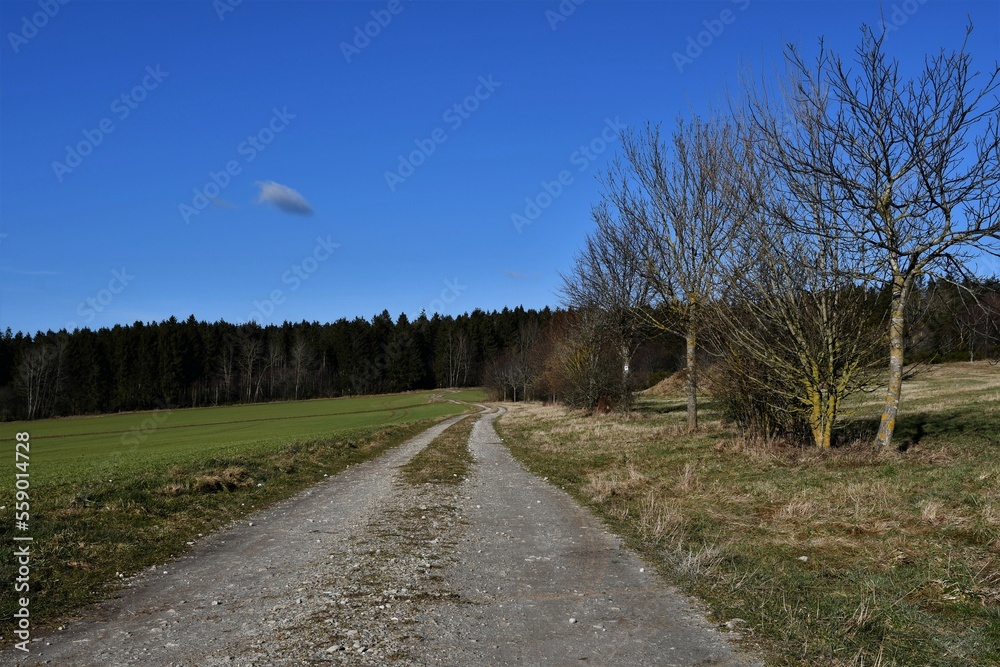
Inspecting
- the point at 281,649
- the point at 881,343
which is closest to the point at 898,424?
the point at 881,343

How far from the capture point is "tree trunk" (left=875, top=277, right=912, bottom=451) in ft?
43.8

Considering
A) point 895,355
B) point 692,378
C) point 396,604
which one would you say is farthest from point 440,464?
point 396,604

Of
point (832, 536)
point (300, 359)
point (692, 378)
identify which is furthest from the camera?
point (300, 359)

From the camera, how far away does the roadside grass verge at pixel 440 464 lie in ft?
50.1

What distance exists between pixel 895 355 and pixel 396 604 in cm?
1257

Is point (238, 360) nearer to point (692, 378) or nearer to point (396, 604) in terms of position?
point (692, 378)

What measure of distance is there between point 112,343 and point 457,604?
10262 cm

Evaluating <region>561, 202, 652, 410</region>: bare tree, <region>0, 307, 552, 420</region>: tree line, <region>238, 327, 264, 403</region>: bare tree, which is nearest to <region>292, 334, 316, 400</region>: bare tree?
<region>0, 307, 552, 420</region>: tree line

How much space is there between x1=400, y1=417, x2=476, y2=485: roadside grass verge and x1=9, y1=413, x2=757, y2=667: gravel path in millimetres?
4859

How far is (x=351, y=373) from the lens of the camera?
4373 inches

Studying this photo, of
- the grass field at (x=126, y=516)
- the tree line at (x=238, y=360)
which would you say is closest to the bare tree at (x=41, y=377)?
the tree line at (x=238, y=360)

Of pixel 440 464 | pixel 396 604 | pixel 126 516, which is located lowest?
pixel 440 464

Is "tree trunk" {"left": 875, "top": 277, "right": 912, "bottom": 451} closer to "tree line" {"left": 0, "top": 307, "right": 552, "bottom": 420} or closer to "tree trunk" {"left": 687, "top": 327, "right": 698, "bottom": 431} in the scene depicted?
"tree trunk" {"left": 687, "top": 327, "right": 698, "bottom": 431}

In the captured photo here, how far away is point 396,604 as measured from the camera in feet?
19.6
